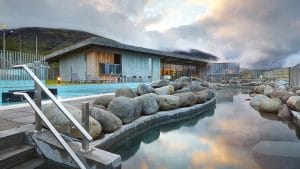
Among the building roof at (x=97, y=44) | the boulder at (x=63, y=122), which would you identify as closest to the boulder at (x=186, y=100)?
the boulder at (x=63, y=122)

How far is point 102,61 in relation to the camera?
15633 millimetres

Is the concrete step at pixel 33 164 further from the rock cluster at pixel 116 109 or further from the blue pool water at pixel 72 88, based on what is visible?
the blue pool water at pixel 72 88

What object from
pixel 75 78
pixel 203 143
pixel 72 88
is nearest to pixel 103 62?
pixel 75 78

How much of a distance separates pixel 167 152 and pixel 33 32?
78531 millimetres

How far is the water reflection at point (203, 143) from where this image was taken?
3.63m

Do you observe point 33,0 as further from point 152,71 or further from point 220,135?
point 220,135

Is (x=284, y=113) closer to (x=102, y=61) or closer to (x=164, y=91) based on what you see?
(x=164, y=91)

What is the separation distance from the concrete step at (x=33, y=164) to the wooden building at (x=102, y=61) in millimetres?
11836

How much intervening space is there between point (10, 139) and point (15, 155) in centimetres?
23

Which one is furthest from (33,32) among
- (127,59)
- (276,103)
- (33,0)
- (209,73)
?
(276,103)

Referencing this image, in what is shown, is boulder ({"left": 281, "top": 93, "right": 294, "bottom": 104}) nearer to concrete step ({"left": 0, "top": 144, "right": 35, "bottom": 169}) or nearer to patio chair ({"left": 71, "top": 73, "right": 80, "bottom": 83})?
concrete step ({"left": 0, "top": 144, "right": 35, "bottom": 169})

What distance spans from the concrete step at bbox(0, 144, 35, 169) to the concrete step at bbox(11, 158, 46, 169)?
39 mm

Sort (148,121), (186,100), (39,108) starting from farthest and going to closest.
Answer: (186,100) → (148,121) → (39,108)

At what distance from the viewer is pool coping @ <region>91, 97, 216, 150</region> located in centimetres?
389
